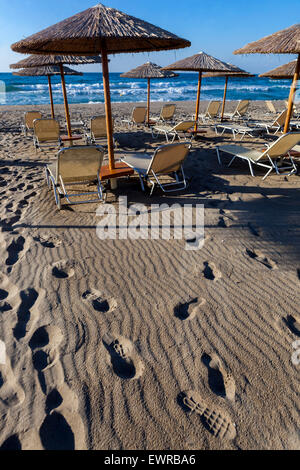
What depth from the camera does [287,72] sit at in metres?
9.25

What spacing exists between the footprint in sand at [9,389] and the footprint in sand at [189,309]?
4.12 ft

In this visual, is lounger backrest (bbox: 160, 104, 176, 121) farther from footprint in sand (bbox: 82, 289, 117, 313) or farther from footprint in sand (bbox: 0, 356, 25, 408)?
footprint in sand (bbox: 0, 356, 25, 408)

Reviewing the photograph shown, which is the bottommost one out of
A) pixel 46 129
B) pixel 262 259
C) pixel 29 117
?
pixel 262 259

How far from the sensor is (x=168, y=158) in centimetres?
427

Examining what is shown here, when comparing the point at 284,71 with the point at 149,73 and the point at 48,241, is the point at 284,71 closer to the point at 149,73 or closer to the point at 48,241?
the point at 149,73

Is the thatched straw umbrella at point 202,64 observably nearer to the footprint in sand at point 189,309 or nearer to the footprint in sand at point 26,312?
the footprint in sand at point 189,309

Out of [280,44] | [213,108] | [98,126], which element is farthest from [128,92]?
[280,44]

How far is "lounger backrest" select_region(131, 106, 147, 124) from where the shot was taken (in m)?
9.23

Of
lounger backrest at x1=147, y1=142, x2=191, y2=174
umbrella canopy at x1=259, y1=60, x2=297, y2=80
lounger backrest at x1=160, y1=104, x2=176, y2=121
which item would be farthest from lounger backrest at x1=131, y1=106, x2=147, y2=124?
lounger backrest at x1=147, y1=142, x2=191, y2=174

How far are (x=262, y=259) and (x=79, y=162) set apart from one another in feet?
8.96

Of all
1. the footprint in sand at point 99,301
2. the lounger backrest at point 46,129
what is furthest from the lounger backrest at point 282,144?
the lounger backrest at point 46,129

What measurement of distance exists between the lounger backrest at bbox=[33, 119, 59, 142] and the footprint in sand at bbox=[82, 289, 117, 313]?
18.1 ft
